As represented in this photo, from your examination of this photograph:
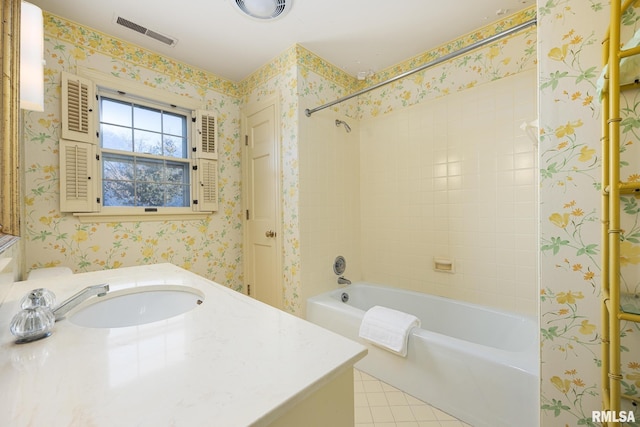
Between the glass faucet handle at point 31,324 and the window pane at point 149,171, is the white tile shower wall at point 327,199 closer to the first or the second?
the window pane at point 149,171

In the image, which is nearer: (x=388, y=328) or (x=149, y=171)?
(x=388, y=328)

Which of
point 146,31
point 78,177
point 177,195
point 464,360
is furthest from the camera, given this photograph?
point 177,195

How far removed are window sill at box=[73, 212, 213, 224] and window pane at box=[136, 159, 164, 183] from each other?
295 mm

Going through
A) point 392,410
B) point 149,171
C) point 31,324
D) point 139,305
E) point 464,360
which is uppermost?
point 149,171

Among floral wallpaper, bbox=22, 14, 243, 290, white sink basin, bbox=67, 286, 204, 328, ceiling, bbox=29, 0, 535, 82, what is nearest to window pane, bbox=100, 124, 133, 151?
floral wallpaper, bbox=22, 14, 243, 290

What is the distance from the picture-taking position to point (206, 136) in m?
2.44

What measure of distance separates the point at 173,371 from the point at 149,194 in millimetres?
2098

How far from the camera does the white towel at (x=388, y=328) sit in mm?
1562

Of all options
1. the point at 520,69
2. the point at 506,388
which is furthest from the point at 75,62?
the point at 506,388

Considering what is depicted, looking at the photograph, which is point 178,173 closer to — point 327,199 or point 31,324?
point 327,199

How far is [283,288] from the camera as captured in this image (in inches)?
89.6

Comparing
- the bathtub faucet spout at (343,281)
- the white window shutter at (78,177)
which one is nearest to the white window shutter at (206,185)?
the white window shutter at (78,177)

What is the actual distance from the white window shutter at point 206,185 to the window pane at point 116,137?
1.71 ft

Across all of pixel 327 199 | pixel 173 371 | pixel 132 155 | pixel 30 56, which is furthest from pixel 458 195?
pixel 132 155
